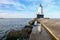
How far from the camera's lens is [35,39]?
651 cm

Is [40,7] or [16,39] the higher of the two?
[40,7]

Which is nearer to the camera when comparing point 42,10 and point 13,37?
point 13,37

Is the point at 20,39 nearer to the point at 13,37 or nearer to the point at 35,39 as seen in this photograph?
the point at 13,37

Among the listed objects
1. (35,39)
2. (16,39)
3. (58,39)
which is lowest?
(16,39)

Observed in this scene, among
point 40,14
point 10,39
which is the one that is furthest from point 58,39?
point 40,14

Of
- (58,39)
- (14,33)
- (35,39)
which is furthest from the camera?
(14,33)

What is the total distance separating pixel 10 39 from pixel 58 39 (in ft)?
35.3

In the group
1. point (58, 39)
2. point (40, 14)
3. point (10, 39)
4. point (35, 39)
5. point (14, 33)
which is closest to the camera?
point (58, 39)

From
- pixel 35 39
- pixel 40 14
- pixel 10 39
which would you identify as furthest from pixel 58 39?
pixel 40 14

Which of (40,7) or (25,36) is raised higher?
(40,7)

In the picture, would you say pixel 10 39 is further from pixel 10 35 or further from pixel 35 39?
pixel 35 39

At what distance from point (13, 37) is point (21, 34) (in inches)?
48.1

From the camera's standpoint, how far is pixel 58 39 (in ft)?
12.6

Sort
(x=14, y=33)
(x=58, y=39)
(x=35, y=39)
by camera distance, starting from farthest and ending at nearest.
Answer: (x=14, y=33) → (x=35, y=39) → (x=58, y=39)
